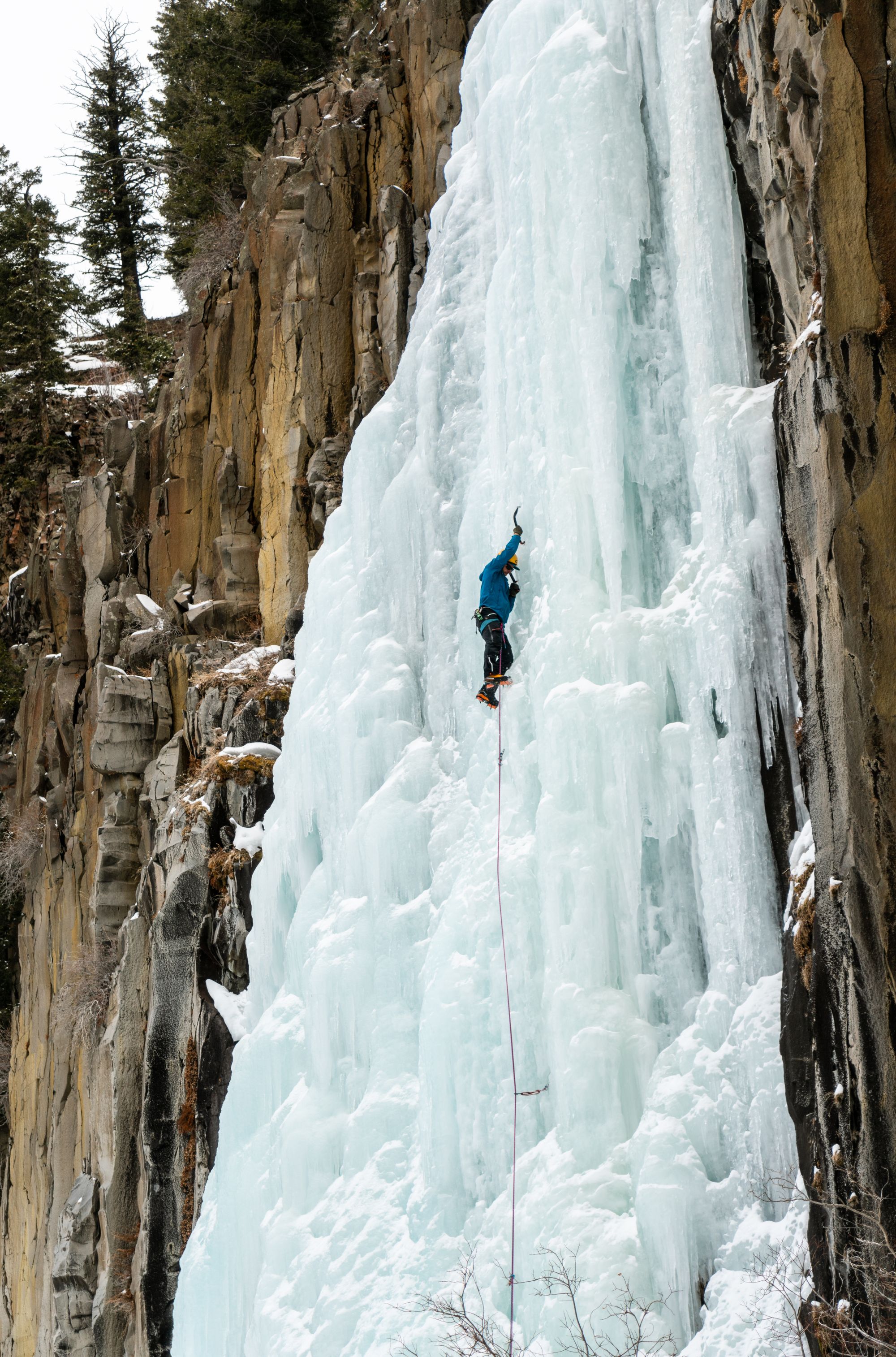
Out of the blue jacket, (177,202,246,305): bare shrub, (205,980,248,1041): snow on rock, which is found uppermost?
(177,202,246,305): bare shrub

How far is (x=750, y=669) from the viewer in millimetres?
7137

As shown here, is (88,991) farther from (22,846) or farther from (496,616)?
(496,616)

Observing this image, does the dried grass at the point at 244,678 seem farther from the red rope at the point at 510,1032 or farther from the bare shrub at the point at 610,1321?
the bare shrub at the point at 610,1321

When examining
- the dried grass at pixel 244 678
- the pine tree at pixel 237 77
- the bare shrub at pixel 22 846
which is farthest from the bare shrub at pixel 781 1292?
the pine tree at pixel 237 77

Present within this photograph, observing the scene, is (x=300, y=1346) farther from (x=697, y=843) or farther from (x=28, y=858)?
(x=28, y=858)

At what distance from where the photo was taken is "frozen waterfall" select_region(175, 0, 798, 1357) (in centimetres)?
700

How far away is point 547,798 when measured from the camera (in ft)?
26.3

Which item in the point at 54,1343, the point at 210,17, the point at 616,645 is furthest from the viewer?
the point at 210,17

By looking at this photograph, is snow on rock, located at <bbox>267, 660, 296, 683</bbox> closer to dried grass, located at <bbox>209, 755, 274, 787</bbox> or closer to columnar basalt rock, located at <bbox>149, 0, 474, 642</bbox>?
dried grass, located at <bbox>209, 755, 274, 787</bbox>

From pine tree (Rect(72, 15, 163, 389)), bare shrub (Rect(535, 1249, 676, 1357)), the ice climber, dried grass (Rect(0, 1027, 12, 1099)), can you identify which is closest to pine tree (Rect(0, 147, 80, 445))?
pine tree (Rect(72, 15, 163, 389))

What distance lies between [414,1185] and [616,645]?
359 cm

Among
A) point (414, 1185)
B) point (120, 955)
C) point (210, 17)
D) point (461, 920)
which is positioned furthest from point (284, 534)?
point (210, 17)

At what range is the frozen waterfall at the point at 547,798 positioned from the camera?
7004 millimetres

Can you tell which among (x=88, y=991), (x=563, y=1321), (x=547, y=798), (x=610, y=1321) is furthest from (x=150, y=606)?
(x=610, y=1321)
